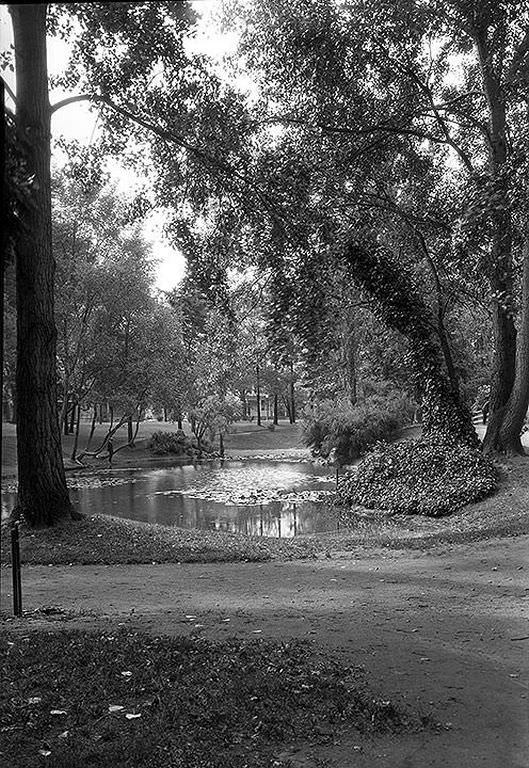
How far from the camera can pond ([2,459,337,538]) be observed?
607 inches

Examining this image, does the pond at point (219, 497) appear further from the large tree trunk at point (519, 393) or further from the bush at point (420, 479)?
the large tree trunk at point (519, 393)

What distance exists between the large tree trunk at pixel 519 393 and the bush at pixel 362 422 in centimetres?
885

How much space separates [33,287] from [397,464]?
9.52 metres

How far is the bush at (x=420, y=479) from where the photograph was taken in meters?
13.5

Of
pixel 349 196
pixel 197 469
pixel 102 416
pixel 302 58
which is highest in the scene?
pixel 302 58

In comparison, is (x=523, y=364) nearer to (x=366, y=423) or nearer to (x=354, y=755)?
(x=366, y=423)

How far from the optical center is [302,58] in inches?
568

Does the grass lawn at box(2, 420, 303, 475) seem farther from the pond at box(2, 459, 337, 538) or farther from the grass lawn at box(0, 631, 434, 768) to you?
the grass lawn at box(0, 631, 434, 768)

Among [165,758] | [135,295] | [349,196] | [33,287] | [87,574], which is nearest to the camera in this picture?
[165,758]

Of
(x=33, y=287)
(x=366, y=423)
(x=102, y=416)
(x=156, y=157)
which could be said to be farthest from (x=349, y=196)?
(x=102, y=416)

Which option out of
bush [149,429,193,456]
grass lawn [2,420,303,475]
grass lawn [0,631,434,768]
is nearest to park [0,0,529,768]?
grass lawn [0,631,434,768]

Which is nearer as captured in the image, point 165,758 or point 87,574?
point 165,758

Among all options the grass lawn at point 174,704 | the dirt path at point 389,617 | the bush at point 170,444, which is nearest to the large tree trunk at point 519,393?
the dirt path at point 389,617

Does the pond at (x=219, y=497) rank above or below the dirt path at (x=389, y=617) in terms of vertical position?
below
